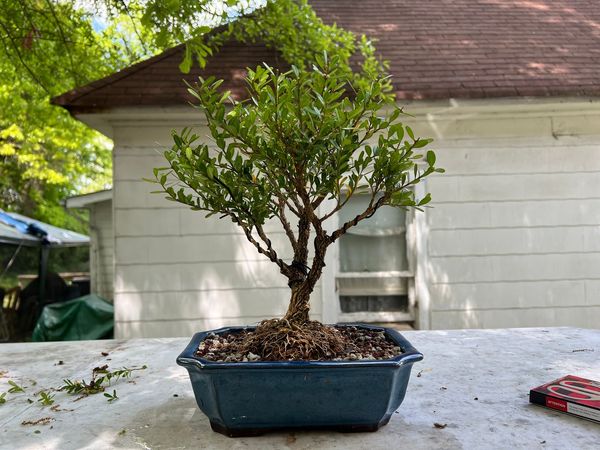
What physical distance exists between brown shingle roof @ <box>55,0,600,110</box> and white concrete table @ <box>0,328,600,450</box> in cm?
230

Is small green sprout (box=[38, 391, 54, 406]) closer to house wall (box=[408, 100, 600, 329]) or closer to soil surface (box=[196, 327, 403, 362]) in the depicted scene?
soil surface (box=[196, 327, 403, 362])

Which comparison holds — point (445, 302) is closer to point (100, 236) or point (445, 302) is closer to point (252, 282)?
point (252, 282)

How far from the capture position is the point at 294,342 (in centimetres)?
134

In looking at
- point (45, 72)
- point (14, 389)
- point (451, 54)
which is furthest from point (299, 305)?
point (45, 72)

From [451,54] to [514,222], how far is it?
1.72 m

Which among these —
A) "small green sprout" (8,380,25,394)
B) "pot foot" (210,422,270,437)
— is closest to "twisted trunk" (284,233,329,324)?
"pot foot" (210,422,270,437)

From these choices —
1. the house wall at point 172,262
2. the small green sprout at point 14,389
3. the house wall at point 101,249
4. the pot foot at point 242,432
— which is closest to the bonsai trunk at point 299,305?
the pot foot at point 242,432

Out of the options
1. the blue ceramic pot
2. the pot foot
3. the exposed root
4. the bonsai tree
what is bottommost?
the pot foot

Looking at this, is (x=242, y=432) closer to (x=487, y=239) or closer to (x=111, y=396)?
(x=111, y=396)

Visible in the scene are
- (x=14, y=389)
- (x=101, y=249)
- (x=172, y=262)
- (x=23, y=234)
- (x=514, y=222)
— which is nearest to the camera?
(x=14, y=389)

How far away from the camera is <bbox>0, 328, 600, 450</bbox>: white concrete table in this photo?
4.25ft

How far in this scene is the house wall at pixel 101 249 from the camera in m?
8.98

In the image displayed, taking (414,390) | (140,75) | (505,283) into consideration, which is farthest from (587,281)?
(140,75)

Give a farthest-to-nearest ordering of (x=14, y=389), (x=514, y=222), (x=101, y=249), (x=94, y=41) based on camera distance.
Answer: (x=101, y=249) → (x=94, y=41) → (x=514, y=222) → (x=14, y=389)
